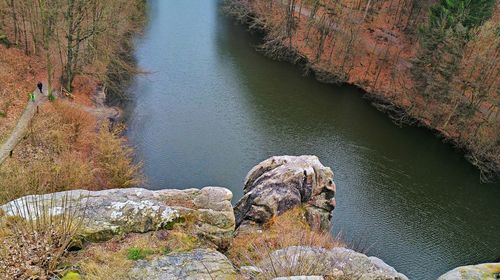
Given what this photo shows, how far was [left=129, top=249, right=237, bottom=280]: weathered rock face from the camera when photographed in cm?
959

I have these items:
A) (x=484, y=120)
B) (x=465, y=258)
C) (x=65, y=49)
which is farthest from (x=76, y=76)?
(x=484, y=120)

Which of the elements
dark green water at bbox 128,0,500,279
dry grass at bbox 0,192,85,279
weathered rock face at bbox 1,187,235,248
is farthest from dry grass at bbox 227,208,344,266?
dark green water at bbox 128,0,500,279

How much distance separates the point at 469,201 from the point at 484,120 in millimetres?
8822

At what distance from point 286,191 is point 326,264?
7709 millimetres

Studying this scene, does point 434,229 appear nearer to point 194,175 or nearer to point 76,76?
point 194,175

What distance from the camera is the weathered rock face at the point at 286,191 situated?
17.2 meters

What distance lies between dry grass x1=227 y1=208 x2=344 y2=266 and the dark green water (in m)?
6.45

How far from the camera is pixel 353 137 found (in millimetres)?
33562

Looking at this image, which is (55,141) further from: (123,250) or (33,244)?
(33,244)

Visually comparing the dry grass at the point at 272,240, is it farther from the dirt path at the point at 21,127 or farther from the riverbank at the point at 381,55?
the riverbank at the point at 381,55

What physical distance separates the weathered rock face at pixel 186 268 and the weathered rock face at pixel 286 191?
20.6 ft

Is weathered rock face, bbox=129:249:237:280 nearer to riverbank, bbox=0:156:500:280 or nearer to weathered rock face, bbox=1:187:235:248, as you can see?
riverbank, bbox=0:156:500:280

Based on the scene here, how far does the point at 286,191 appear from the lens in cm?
1798

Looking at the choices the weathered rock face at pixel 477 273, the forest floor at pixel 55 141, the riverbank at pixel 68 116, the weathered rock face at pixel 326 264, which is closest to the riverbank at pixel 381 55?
the riverbank at pixel 68 116
